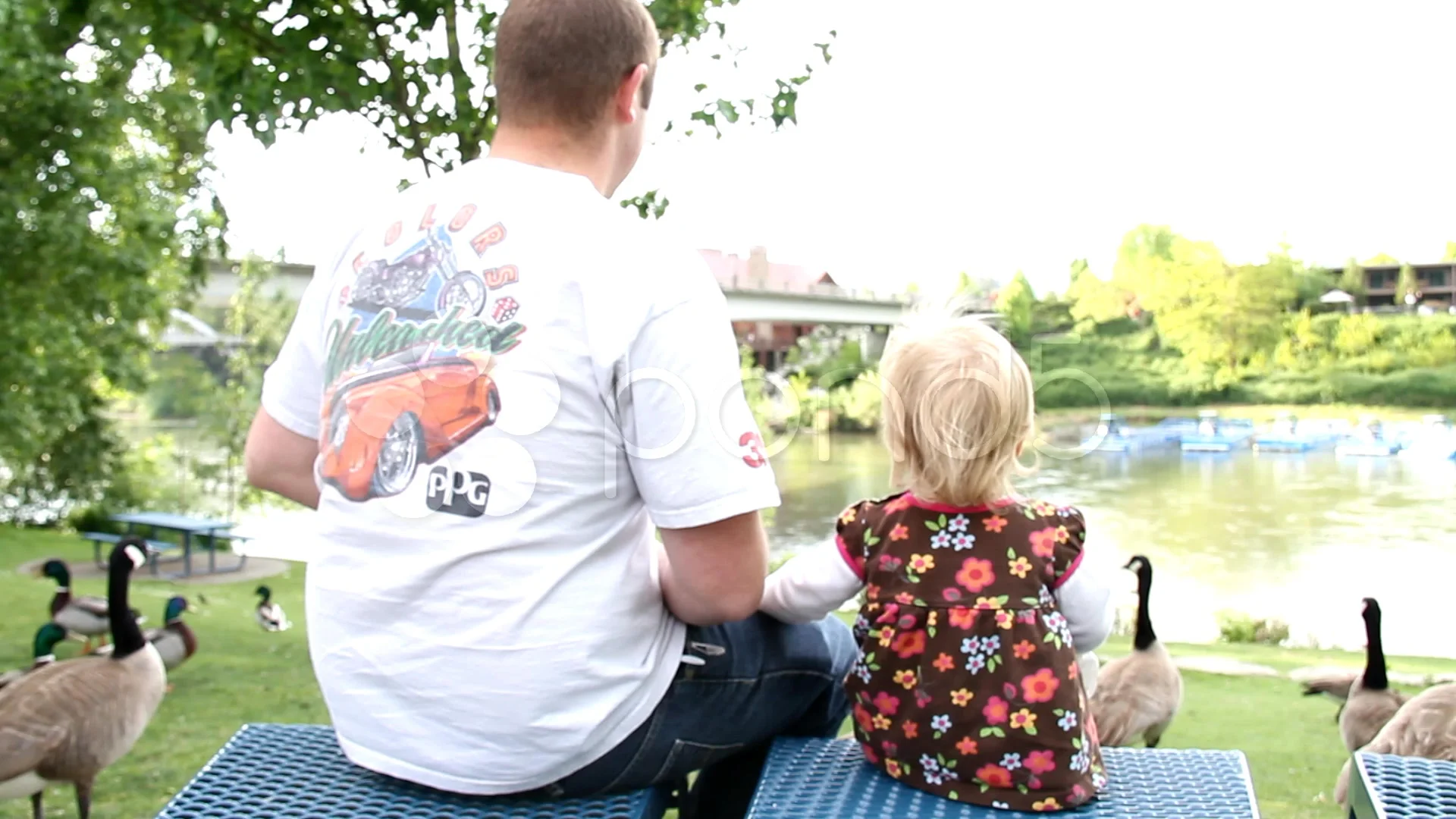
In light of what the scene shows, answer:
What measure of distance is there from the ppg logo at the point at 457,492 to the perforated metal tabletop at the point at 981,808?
1.33 ft

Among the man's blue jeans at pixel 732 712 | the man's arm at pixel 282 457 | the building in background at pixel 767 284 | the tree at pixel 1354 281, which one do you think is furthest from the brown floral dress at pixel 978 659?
the tree at pixel 1354 281

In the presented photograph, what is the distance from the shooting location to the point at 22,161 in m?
5.90

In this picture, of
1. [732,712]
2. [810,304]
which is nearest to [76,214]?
[810,304]

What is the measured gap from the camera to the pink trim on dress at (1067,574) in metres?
1.31

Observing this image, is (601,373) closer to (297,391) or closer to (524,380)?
(524,380)

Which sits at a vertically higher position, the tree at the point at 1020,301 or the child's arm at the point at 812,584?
the tree at the point at 1020,301

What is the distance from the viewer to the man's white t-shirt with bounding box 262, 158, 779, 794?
1097mm

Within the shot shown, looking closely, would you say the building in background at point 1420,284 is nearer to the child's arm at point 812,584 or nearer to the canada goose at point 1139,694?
the canada goose at point 1139,694

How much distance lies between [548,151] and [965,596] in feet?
2.02

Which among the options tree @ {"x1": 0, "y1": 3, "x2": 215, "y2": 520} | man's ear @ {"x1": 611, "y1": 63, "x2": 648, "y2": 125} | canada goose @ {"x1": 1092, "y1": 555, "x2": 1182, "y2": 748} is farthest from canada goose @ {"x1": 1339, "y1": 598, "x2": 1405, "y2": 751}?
tree @ {"x1": 0, "y1": 3, "x2": 215, "y2": 520}

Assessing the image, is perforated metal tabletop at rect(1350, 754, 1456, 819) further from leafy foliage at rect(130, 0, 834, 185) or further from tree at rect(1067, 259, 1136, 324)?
tree at rect(1067, 259, 1136, 324)

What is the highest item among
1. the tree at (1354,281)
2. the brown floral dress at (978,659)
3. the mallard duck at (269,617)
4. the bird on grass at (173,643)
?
the tree at (1354,281)

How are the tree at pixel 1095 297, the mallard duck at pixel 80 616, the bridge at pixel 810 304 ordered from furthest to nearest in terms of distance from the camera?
1. the mallard duck at pixel 80 616
2. the tree at pixel 1095 297
3. the bridge at pixel 810 304

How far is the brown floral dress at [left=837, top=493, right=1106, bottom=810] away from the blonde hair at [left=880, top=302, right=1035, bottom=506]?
0.11 feet
